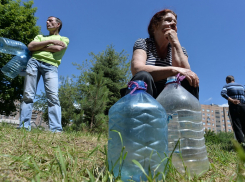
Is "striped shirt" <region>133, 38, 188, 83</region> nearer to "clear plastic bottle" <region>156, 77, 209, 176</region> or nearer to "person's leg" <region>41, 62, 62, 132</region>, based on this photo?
"clear plastic bottle" <region>156, 77, 209, 176</region>

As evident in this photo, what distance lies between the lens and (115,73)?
13445 millimetres

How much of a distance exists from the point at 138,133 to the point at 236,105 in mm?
4576

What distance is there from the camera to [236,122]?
177 inches

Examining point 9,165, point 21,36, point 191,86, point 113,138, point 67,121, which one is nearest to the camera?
point 9,165

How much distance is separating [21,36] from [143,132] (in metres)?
14.3

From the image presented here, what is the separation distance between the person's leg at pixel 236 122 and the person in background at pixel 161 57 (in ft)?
11.3

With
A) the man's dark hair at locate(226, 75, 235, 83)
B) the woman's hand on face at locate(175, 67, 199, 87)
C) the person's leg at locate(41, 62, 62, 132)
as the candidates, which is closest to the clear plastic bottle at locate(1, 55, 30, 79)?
the person's leg at locate(41, 62, 62, 132)

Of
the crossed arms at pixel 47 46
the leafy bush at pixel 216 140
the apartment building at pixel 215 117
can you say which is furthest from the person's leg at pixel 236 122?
the apartment building at pixel 215 117

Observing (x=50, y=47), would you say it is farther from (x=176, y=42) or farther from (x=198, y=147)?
(x=198, y=147)

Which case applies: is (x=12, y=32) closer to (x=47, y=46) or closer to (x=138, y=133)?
(x=47, y=46)

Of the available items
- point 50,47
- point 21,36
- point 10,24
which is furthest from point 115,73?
point 50,47

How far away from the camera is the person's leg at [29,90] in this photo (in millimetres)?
2818

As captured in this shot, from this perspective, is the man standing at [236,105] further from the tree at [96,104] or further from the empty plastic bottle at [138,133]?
the empty plastic bottle at [138,133]

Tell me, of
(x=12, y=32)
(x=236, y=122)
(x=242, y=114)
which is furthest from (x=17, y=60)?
(x=12, y=32)
